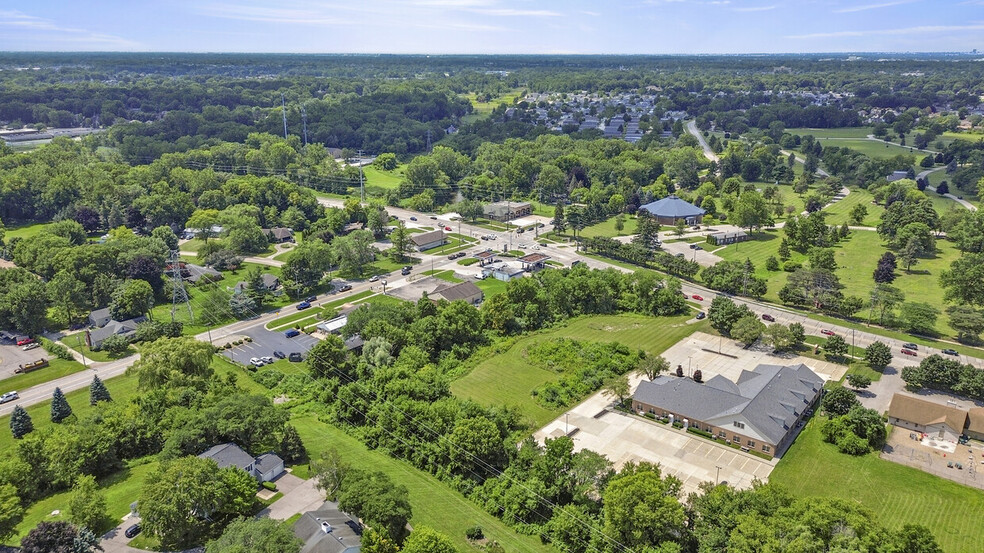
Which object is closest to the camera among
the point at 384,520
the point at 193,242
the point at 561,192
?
the point at 384,520

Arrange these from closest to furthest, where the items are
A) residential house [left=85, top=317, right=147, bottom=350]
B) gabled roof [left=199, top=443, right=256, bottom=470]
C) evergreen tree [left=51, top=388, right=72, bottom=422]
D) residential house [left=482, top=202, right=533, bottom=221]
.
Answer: gabled roof [left=199, top=443, right=256, bottom=470]
evergreen tree [left=51, top=388, right=72, bottom=422]
residential house [left=85, top=317, right=147, bottom=350]
residential house [left=482, top=202, right=533, bottom=221]

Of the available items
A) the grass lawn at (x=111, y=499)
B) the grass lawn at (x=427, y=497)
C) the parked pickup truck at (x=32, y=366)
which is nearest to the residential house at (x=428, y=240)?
the parked pickup truck at (x=32, y=366)

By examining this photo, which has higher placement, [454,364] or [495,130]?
[495,130]

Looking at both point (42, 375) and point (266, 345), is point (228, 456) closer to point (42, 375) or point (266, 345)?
point (266, 345)

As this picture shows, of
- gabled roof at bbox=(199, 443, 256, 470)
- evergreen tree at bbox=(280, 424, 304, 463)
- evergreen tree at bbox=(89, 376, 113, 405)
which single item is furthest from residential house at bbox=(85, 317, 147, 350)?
evergreen tree at bbox=(280, 424, 304, 463)

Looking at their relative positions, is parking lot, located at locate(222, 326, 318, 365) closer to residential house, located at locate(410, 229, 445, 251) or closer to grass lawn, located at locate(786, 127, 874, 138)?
residential house, located at locate(410, 229, 445, 251)

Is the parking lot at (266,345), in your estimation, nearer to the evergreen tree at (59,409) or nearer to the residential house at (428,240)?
the evergreen tree at (59,409)

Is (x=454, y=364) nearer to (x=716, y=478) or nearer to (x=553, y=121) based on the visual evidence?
(x=716, y=478)

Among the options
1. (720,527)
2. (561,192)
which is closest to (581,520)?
(720,527)
